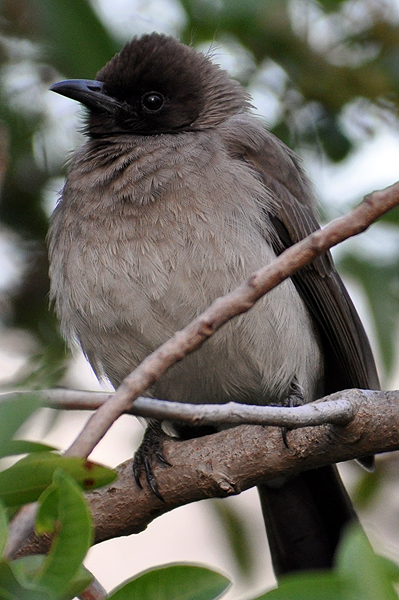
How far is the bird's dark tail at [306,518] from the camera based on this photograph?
3604 mm

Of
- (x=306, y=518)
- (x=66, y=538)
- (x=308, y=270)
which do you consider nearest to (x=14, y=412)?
(x=66, y=538)

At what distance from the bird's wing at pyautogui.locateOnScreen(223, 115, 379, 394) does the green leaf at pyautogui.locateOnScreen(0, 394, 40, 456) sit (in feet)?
7.55

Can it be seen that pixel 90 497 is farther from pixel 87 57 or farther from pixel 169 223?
pixel 87 57

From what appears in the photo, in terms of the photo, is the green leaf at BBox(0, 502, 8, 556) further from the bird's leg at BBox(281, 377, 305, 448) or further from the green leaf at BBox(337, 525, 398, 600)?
the bird's leg at BBox(281, 377, 305, 448)

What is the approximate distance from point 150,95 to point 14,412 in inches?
114

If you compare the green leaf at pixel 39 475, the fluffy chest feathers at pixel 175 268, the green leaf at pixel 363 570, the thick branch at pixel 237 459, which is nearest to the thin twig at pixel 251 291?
the green leaf at pixel 39 475

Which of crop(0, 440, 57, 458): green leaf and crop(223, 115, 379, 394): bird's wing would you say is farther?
crop(223, 115, 379, 394): bird's wing

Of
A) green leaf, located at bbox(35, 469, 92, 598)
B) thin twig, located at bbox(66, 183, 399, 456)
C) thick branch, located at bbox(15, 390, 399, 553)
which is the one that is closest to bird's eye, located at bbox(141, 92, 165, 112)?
thick branch, located at bbox(15, 390, 399, 553)

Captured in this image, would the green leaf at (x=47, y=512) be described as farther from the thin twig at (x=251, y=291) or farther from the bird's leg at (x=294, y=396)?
the bird's leg at (x=294, y=396)

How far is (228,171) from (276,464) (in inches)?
53.1

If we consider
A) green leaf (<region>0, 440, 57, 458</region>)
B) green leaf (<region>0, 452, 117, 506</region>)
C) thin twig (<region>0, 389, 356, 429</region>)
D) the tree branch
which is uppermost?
the tree branch

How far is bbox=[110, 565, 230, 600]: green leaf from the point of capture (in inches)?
55.9

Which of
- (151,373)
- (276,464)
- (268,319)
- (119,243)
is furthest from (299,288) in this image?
(151,373)

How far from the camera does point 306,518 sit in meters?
3.71
